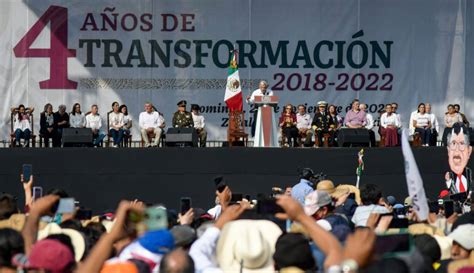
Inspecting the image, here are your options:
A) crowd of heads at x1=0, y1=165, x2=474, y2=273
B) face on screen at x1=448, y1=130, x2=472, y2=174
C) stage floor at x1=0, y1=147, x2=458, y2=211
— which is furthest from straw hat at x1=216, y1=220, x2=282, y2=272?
stage floor at x1=0, y1=147, x2=458, y2=211

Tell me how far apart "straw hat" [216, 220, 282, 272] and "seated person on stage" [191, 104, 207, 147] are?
66.9 ft

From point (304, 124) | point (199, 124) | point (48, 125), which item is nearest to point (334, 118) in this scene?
point (304, 124)

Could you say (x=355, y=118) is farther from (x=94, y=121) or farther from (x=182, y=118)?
(x=94, y=121)

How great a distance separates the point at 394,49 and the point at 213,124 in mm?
4593

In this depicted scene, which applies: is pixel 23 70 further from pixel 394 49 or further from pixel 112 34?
pixel 394 49

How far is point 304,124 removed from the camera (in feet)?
94.8

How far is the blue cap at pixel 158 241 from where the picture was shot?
7324 millimetres

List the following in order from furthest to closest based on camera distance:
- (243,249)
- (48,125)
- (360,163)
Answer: (48,125) → (360,163) → (243,249)

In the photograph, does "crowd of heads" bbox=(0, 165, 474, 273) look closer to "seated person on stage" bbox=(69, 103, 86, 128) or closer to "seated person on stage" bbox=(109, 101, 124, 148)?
"seated person on stage" bbox=(109, 101, 124, 148)

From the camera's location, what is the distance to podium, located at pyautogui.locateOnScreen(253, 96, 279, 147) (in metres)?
26.6

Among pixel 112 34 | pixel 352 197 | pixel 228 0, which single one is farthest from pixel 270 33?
pixel 352 197

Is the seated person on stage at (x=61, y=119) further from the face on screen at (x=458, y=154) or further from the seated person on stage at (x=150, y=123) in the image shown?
the face on screen at (x=458, y=154)

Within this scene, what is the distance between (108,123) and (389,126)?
6.08 meters

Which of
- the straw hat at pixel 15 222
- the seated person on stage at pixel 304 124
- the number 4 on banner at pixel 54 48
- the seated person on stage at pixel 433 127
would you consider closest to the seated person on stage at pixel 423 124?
the seated person on stage at pixel 433 127
